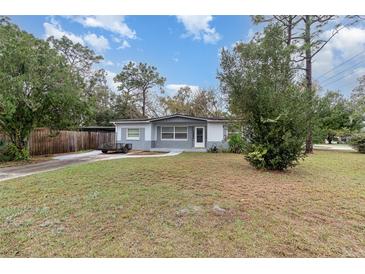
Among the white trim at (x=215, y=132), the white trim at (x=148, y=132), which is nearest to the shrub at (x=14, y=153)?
the white trim at (x=148, y=132)

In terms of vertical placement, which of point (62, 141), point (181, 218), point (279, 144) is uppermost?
point (279, 144)

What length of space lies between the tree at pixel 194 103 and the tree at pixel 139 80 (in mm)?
2769

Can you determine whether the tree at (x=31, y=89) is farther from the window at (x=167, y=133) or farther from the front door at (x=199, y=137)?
the front door at (x=199, y=137)

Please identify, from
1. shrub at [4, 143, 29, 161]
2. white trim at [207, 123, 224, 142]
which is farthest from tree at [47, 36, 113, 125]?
white trim at [207, 123, 224, 142]

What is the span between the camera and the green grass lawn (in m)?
2.75

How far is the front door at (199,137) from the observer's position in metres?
18.3

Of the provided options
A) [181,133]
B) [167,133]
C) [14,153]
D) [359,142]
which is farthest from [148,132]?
[359,142]

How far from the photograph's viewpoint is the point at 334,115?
59.5 feet

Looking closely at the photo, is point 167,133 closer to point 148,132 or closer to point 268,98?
point 148,132

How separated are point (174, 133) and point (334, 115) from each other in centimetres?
1325
